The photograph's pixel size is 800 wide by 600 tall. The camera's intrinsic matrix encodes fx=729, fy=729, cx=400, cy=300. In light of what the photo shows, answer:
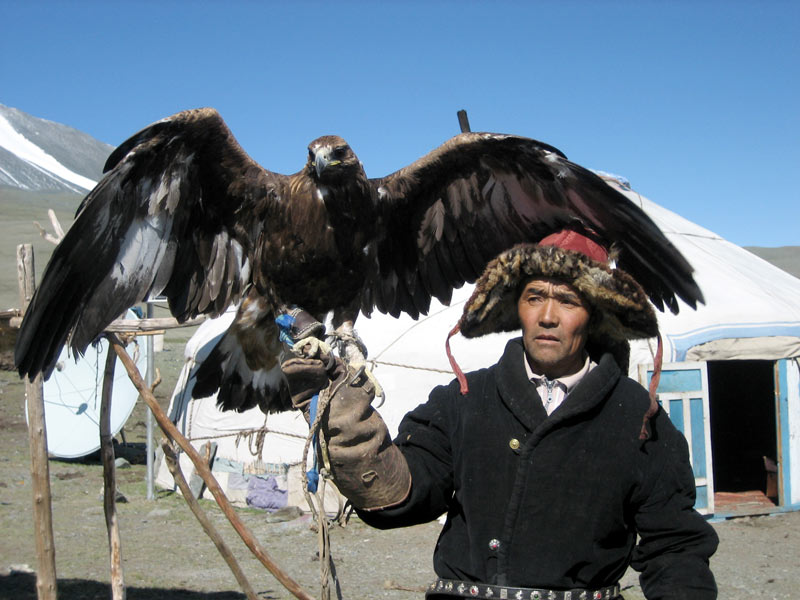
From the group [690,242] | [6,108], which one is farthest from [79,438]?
[6,108]

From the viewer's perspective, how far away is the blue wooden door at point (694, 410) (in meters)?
7.86

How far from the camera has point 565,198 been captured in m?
3.15

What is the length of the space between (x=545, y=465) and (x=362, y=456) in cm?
47

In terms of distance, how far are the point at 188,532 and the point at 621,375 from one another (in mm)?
6969

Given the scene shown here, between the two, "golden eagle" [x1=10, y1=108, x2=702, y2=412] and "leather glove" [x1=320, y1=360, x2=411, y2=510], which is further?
"golden eagle" [x1=10, y1=108, x2=702, y2=412]

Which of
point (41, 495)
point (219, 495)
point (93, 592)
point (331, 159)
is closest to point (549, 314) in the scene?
point (331, 159)

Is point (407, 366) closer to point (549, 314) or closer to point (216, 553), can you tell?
point (216, 553)

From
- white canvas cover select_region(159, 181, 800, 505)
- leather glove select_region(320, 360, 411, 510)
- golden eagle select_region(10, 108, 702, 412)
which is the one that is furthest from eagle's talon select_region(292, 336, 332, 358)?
white canvas cover select_region(159, 181, 800, 505)

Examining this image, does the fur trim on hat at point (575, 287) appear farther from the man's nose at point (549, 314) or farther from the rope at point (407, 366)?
the rope at point (407, 366)

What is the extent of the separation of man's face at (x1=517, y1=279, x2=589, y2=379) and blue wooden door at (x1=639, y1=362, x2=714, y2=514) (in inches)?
243

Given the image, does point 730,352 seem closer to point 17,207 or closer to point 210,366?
point 210,366

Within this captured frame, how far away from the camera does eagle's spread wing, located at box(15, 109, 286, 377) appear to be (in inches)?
122

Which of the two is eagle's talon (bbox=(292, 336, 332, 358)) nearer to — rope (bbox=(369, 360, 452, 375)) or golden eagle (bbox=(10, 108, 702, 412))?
golden eagle (bbox=(10, 108, 702, 412))

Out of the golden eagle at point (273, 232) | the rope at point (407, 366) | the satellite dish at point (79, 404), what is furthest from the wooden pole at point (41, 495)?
the satellite dish at point (79, 404)
